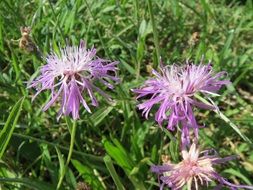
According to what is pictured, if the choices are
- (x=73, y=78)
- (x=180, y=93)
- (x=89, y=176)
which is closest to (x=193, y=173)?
(x=180, y=93)

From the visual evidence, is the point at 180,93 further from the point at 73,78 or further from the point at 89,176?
the point at 89,176

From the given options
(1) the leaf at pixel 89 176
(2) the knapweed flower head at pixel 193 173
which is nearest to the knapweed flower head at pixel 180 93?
(2) the knapweed flower head at pixel 193 173

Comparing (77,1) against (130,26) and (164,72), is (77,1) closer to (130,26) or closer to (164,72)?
(130,26)

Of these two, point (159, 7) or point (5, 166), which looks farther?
point (159, 7)

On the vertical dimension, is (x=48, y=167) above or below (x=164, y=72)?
below

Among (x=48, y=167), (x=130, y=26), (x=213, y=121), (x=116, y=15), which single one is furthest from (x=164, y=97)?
(x=116, y=15)

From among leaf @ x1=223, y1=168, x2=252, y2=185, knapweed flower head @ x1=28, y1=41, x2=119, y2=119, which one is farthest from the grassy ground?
knapweed flower head @ x1=28, y1=41, x2=119, y2=119

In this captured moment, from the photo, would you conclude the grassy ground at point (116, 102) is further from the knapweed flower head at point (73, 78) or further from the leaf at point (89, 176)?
the knapweed flower head at point (73, 78)

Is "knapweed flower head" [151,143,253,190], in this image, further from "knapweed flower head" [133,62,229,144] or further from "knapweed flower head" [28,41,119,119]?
"knapweed flower head" [28,41,119,119]
